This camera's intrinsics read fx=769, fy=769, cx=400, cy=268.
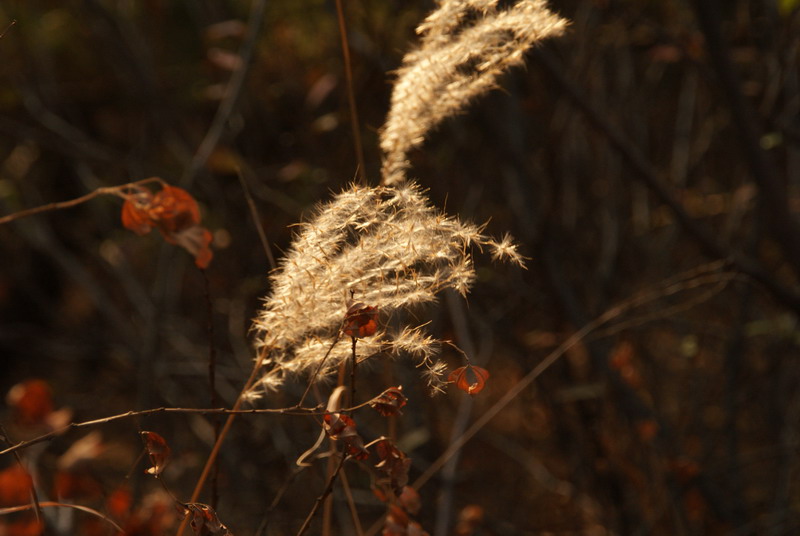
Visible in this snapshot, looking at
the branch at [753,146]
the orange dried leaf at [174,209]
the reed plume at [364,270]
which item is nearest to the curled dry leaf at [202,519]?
the reed plume at [364,270]

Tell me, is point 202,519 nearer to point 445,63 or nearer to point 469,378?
point 469,378

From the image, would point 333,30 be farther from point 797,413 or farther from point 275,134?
point 797,413

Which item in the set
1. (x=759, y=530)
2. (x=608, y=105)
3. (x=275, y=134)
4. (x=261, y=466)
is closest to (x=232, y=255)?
(x=275, y=134)

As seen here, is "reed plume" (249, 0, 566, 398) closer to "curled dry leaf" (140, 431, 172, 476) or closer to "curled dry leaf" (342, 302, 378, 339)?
"curled dry leaf" (342, 302, 378, 339)

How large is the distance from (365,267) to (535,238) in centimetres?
147

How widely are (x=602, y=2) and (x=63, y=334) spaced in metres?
3.66

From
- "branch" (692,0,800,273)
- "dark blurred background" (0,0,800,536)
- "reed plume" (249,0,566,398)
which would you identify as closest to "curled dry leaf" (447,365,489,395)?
"reed plume" (249,0,566,398)

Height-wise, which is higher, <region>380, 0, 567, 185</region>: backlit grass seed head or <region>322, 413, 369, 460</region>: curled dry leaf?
<region>380, 0, 567, 185</region>: backlit grass seed head

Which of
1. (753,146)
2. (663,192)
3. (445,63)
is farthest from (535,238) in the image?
(445,63)

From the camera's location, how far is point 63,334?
4.64 meters

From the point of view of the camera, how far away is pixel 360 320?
995 mm

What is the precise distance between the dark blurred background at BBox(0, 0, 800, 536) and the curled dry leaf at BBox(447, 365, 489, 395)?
3.19 ft

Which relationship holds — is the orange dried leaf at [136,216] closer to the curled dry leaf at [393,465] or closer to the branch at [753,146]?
the curled dry leaf at [393,465]

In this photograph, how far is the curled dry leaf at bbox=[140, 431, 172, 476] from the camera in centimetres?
106
